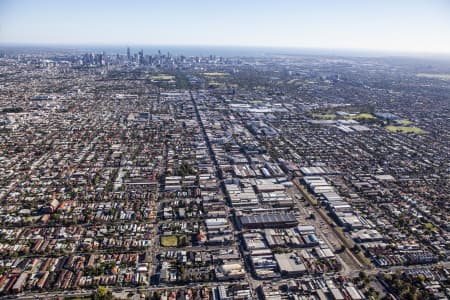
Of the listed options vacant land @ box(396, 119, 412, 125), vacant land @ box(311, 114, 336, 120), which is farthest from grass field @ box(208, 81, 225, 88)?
vacant land @ box(396, 119, 412, 125)

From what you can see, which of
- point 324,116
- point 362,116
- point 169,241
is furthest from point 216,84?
point 169,241

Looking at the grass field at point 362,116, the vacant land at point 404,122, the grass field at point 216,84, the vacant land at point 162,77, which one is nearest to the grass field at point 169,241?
the grass field at point 362,116

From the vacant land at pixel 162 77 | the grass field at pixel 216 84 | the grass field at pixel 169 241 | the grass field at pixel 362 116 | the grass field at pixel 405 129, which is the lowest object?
the grass field at pixel 169 241

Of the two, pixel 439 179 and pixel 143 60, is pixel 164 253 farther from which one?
pixel 143 60

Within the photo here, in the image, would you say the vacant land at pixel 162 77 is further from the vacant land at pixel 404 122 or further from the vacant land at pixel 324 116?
the vacant land at pixel 404 122

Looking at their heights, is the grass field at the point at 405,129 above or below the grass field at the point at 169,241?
above

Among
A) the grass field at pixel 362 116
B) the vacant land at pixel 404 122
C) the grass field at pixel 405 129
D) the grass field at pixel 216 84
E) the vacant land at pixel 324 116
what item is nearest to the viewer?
the grass field at pixel 405 129

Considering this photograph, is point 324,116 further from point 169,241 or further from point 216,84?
point 169,241

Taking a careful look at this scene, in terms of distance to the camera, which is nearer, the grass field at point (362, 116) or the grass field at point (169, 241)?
the grass field at point (169, 241)
